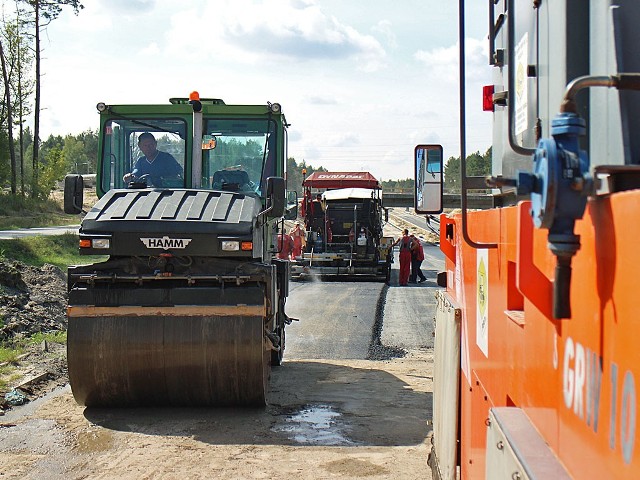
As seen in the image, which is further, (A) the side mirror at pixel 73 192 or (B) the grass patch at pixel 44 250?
(B) the grass patch at pixel 44 250

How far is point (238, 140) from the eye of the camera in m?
8.97

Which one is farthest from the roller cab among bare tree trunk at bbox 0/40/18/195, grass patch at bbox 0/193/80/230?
bare tree trunk at bbox 0/40/18/195

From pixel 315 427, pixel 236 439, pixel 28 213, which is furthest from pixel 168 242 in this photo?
pixel 28 213

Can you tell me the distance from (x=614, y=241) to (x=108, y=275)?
249 inches

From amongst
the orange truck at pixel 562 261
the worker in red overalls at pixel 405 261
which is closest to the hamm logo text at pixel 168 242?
the orange truck at pixel 562 261

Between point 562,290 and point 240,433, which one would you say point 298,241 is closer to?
point 240,433

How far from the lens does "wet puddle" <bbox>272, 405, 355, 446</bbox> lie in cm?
682

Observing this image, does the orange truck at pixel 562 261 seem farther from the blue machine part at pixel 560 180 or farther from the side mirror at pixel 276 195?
the side mirror at pixel 276 195

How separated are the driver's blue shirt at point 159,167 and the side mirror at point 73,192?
0.73 metres

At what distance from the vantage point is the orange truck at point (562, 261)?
1.61 meters

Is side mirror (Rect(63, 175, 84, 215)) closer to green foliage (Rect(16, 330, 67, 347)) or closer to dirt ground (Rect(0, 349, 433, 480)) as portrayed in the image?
dirt ground (Rect(0, 349, 433, 480))

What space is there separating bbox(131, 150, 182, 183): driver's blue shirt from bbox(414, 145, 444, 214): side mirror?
Answer: 5232mm

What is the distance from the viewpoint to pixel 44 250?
23.0 m

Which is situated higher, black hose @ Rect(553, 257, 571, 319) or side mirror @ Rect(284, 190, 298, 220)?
side mirror @ Rect(284, 190, 298, 220)
